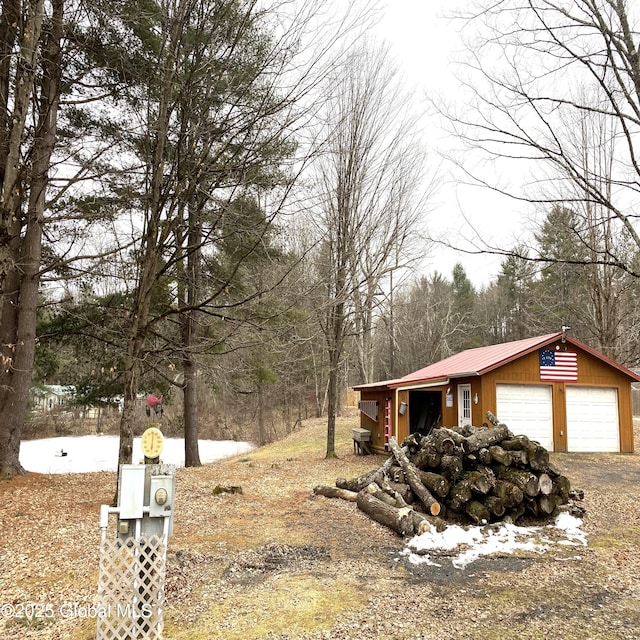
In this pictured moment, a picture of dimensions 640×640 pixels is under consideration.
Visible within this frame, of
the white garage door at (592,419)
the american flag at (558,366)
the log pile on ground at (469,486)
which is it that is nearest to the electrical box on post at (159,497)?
the log pile on ground at (469,486)

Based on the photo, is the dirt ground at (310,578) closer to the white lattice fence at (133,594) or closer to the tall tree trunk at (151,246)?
the white lattice fence at (133,594)

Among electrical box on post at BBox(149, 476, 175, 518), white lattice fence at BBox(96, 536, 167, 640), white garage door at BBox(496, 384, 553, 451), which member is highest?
white garage door at BBox(496, 384, 553, 451)

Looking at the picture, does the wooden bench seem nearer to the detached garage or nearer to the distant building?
the detached garage

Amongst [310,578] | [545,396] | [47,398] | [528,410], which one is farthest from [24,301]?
[47,398]

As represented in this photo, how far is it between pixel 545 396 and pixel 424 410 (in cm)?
506

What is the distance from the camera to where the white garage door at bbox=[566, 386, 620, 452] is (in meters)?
14.9

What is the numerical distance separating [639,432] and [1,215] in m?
22.2

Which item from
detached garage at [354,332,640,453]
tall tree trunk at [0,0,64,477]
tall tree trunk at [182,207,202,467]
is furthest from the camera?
detached garage at [354,332,640,453]

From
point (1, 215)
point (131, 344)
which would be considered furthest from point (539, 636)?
point (1, 215)

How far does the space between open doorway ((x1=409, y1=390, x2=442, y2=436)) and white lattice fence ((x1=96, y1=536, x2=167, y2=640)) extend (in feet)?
48.3

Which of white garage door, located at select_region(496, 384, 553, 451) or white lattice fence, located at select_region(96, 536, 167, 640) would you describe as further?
white garage door, located at select_region(496, 384, 553, 451)

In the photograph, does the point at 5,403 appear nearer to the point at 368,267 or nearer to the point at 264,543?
the point at 264,543

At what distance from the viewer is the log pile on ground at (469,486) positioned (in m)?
7.03

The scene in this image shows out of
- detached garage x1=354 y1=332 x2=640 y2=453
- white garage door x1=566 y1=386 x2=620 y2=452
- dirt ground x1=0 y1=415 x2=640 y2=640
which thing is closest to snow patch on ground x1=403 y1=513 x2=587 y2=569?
dirt ground x1=0 y1=415 x2=640 y2=640
